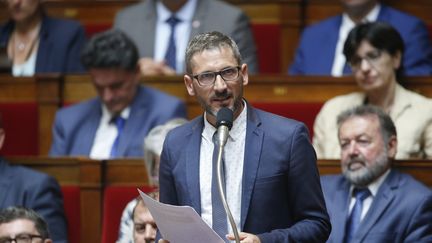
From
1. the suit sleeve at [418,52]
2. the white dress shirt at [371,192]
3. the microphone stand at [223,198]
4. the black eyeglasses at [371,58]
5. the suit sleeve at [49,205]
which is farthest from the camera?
the suit sleeve at [418,52]

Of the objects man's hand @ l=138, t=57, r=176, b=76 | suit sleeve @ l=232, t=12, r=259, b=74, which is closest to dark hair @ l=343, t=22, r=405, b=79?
suit sleeve @ l=232, t=12, r=259, b=74

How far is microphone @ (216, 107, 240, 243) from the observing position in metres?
1.18

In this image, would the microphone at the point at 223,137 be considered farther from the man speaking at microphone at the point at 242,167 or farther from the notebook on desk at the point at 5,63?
the notebook on desk at the point at 5,63

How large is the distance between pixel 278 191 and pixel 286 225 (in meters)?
0.05

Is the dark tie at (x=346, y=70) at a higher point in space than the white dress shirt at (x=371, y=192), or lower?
higher

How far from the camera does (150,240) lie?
1.73 metres

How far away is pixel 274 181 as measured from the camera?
130 centimetres

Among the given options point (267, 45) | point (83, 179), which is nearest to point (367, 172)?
point (83, 179)

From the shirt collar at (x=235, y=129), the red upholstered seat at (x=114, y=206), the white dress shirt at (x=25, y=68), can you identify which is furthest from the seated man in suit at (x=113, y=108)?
the shirt collar at (x=235, y=129)

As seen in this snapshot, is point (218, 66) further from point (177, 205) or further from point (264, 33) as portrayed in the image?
point (264, 33)

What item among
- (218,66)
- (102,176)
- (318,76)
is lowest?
(102,176)

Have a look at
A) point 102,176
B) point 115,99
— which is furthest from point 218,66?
point 115,99

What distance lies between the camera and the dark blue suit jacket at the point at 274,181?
130 centimetres

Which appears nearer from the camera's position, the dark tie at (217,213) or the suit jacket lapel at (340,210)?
the dark tie at (217,213)
